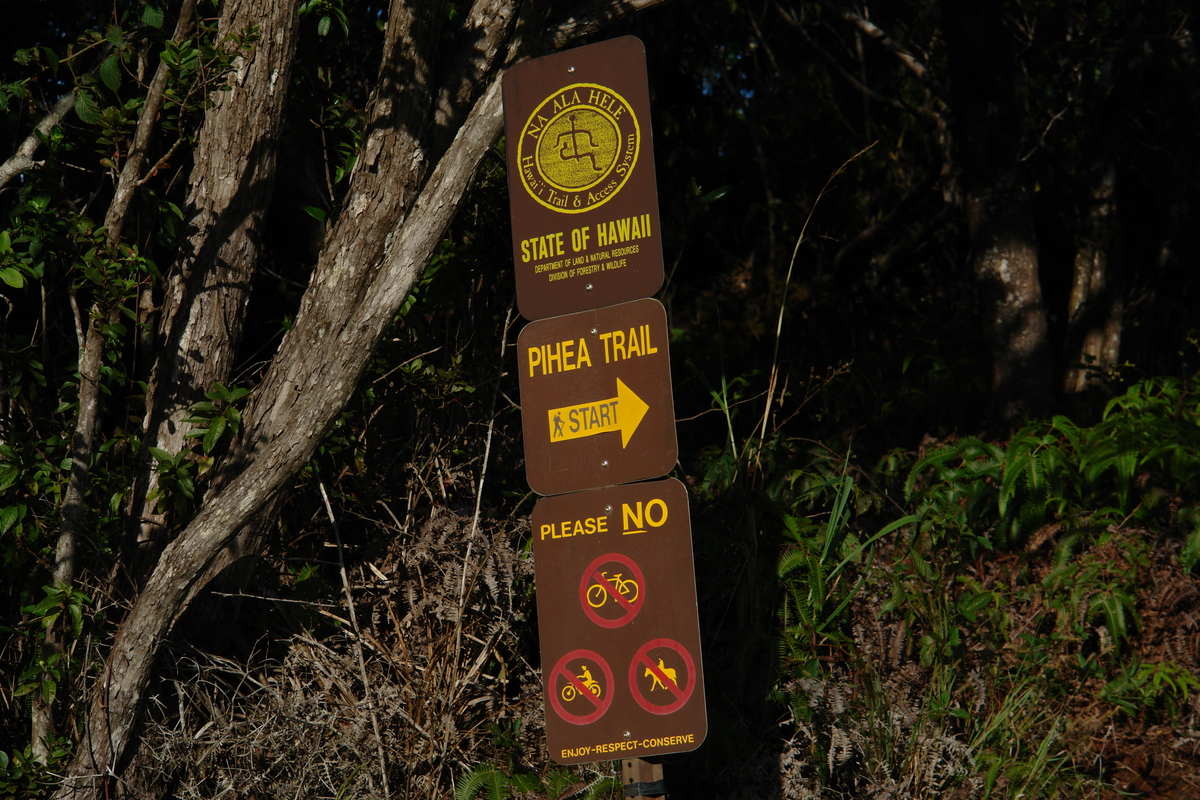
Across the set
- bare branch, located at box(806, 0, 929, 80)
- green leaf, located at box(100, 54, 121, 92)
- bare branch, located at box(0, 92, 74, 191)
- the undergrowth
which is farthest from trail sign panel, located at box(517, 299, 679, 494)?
bare branch, located at box(806, 0, 929, 80)

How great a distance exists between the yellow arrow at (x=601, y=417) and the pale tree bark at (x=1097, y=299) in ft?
14.5

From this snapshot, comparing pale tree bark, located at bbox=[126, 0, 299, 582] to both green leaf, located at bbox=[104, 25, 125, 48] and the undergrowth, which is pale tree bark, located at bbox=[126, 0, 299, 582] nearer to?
green leaf, located at bbox=[104, 25, 125, 48]

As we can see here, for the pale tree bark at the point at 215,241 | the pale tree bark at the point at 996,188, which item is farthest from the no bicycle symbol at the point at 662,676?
the pale tree bark at the point at 996,188

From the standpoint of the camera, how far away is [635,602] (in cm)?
294

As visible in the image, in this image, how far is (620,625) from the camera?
295 centimetres

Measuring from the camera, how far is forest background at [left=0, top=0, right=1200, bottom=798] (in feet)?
12.9

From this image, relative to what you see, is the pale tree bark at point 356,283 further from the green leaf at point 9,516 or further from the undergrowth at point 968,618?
the undergrowth at point 968,618

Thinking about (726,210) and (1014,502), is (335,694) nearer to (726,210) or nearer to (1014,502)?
(1014,502)

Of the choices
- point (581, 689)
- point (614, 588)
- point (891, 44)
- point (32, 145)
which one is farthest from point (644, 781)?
point (891, 44)

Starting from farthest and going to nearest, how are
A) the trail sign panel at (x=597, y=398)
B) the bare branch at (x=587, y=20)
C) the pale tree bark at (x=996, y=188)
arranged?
the pale tree bark at (x=996, y=188) → the bare branch at (x=587, y=20) → the trail sign panel at (x=597, y=398)

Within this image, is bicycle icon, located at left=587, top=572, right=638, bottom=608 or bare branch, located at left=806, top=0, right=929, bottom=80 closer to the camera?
bicycle icon, located at left=587, top=572, right=638, bottom=608

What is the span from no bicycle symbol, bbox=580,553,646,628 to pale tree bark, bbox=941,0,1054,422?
3.85m

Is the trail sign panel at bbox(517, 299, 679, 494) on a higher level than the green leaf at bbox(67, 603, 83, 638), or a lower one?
higher

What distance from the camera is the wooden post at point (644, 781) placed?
292 centimetres
